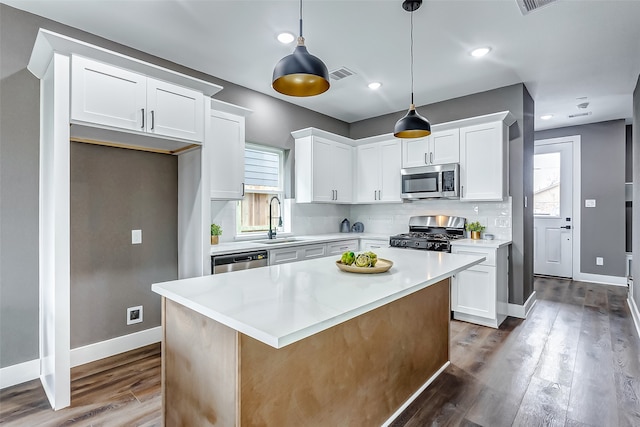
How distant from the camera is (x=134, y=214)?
3.05 m

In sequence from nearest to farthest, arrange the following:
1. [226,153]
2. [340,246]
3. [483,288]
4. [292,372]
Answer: [292,372] < [226,153] < [483,288] < [340,246]

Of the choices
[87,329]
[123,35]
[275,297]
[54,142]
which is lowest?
[87,329]

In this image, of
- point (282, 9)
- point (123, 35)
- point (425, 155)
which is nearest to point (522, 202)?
point (425, 155)

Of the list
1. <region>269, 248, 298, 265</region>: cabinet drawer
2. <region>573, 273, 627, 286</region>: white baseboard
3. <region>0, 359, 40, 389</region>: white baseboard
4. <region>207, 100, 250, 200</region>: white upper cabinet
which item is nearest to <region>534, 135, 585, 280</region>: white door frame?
<region>573, 273, 627, 286</region>: white baseboard

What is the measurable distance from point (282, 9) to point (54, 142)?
5.93 ft

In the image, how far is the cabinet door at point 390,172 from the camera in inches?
181

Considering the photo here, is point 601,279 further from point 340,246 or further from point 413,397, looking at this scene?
point 413,397

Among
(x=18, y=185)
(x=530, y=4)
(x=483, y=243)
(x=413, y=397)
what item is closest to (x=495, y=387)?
(x=413, y=397)

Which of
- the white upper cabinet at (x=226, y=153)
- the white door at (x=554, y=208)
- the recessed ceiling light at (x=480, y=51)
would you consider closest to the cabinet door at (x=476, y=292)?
the recessed ceiling light at (x=480, y=51)

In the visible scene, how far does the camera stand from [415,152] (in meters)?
4.39

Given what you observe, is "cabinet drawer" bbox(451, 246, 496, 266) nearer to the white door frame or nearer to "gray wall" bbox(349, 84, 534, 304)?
"gray wall" bbox(349, 84, 534, 304)

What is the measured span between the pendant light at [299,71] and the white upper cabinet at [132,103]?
4.07 ft

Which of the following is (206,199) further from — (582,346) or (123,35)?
(582,346)

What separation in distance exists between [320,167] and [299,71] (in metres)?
2.87
